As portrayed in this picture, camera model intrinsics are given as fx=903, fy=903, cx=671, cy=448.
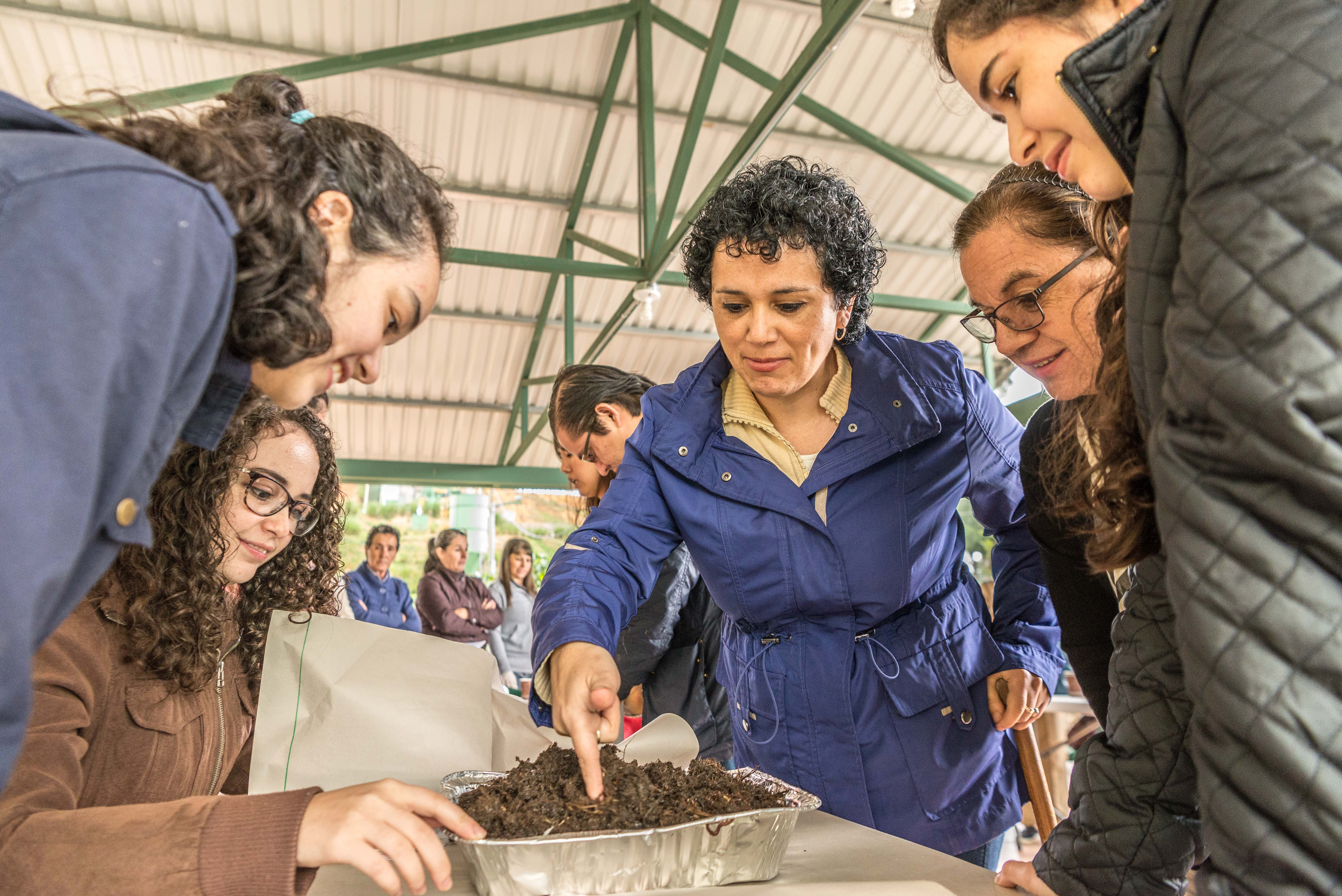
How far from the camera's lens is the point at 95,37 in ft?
17.1

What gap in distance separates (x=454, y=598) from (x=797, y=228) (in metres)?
4.82

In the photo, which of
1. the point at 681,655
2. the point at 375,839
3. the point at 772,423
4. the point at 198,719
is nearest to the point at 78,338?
the point at 375,839

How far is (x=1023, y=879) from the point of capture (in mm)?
958

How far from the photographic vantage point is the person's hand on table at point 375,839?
871 millimetres

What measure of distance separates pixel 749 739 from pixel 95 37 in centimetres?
577

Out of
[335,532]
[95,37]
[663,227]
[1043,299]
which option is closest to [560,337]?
[663,227]

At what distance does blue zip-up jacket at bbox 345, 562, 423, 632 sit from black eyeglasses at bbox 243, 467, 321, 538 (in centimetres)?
403

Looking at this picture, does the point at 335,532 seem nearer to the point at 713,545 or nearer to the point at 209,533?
the point at 209,533

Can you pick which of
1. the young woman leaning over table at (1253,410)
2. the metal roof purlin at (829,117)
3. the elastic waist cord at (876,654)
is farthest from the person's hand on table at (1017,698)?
the metal roof purlin at (829,117)

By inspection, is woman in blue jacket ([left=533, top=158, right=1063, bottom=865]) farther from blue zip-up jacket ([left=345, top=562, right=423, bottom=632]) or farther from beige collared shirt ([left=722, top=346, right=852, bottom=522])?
blue zip-up jacket ([left=345, top=562, right=423, bottom=632])

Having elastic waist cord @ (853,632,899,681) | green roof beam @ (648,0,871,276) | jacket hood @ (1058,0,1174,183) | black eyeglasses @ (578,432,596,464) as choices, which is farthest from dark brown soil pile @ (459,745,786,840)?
green roof beam @ (648,0,871,276)

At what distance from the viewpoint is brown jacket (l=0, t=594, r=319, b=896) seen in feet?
2.80

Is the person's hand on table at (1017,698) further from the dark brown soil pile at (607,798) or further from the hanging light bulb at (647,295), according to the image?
the hanging light bulb at (647,295)

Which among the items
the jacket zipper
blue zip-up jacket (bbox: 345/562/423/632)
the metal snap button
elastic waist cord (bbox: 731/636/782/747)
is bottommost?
blue zip-up jacket (bbox: 345/562/423/632)
